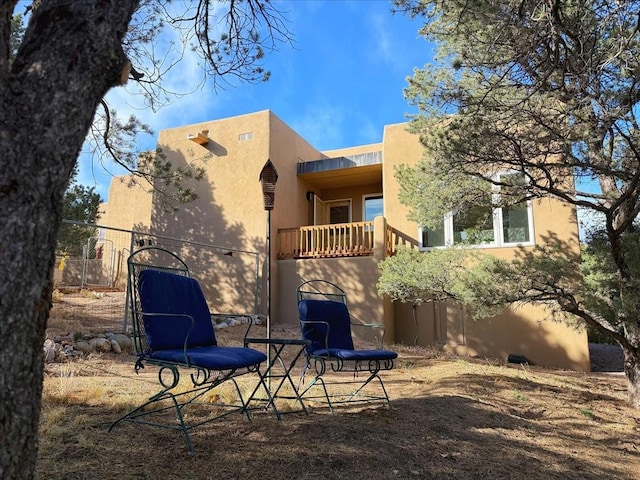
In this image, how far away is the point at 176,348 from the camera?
2.91 m

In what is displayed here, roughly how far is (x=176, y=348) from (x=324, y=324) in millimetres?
1269

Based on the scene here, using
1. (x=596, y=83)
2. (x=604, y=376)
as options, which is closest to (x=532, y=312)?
(x=604, y=376)

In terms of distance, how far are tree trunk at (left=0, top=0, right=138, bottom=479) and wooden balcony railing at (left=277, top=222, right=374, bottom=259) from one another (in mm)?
7975

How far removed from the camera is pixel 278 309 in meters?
9.93

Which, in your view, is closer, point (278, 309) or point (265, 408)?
point (265, 408)

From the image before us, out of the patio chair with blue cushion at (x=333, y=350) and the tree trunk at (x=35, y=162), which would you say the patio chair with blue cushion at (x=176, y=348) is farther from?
the tree trunk at (x=35, y=162)

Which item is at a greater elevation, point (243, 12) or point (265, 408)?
point (243, 12)

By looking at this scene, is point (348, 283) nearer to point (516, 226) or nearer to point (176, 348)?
point (516, 226)

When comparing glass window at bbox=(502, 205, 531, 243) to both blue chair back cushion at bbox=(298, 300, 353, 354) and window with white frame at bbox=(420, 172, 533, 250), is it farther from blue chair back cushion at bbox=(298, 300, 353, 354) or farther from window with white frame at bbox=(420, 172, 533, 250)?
blue chair back cushion at bbox=(298, 300, 353, 354)

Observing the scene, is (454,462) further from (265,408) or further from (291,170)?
(291,170)

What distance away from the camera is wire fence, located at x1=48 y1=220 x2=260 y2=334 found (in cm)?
836

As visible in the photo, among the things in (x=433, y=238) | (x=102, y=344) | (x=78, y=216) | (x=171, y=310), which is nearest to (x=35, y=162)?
(x=171, y=310)

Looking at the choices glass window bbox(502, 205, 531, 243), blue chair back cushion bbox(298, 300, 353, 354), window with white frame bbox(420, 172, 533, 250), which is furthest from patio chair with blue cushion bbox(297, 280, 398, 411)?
glass window bbox(502, 205, 531, 243)

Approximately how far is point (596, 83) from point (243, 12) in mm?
3410
